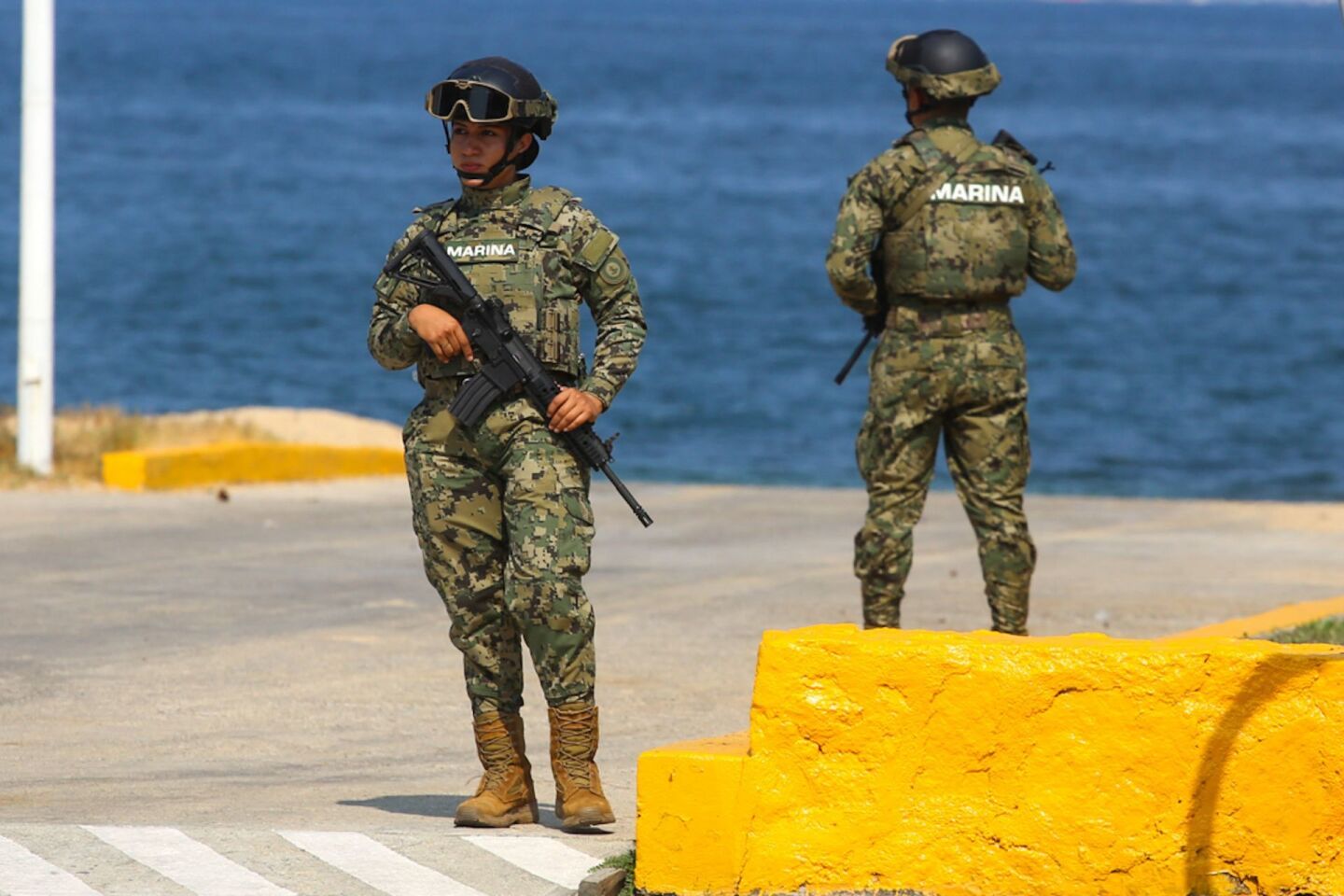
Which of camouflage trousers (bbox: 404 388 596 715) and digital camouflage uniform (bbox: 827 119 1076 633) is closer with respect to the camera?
camouflage trousers (bbox: 404 388 596 715)

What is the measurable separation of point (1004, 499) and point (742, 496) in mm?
6879

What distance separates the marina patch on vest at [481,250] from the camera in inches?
256

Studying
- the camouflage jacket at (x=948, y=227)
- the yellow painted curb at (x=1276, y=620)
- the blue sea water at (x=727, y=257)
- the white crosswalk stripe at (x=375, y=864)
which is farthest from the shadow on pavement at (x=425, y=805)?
the blue sea water at (x=727, y=257)

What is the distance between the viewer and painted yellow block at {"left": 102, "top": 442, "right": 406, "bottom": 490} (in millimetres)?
14500

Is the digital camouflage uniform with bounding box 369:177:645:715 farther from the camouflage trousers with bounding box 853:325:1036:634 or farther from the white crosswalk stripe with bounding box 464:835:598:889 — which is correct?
the camouflage trousers with bounding box 853:325:1036:634

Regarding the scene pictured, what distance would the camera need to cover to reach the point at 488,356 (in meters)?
6.42

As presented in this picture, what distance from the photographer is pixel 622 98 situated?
111375 millimetres

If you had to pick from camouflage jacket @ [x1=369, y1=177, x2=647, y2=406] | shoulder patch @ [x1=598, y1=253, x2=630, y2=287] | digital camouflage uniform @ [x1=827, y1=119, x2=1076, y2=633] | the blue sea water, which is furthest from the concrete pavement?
the blue sea water

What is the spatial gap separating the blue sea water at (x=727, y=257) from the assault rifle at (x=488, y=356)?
18.9 m

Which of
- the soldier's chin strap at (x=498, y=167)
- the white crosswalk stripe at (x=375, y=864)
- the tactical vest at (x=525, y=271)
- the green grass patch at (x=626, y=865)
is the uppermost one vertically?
the soldier's chin strap at (x=498, y=167)

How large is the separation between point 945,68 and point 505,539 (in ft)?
9.55

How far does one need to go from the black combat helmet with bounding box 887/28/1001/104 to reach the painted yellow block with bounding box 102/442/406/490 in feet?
23.0

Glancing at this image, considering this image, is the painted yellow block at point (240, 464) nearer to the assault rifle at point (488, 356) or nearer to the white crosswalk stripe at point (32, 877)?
the assault rifle at point (488, 356)

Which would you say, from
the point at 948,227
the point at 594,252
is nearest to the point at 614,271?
the point at 594,252
